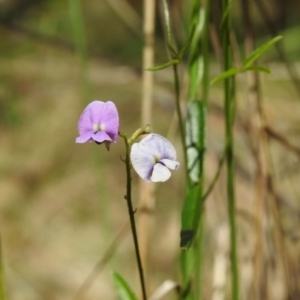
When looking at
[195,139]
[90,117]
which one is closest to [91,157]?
[195,139]

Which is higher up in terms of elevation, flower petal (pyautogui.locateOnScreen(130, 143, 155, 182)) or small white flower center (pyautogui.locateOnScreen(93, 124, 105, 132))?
small white flower center (pyautogui.locateOnScreen(93, 124, 105, 132))

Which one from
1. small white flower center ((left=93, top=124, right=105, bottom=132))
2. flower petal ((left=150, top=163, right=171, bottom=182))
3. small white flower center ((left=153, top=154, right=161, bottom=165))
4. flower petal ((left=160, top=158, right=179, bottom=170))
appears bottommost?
flower petal ((left=150, top=163, right=171, bottom=182))

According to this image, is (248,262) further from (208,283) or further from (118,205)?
(118,205)

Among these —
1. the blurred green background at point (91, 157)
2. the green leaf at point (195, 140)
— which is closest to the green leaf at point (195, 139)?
the green leaf at point (195, 140)

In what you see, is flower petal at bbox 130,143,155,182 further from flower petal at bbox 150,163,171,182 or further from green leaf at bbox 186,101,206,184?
green leaf at bbox 186,101,206,184

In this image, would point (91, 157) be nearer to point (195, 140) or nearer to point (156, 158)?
point (195, 140)

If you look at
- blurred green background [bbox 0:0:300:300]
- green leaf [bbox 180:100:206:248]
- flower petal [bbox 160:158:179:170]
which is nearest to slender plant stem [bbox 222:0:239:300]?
green leaf [bbox 180:100:206:248]

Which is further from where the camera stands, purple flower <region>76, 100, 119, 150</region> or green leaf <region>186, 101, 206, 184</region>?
green leaf <region>186, 101, 206, 184</region>

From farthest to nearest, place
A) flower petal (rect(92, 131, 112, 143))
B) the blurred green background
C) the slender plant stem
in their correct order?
the blurred green background, the slender plant stem, flower petal (rect(92, 131, 112, 143))
